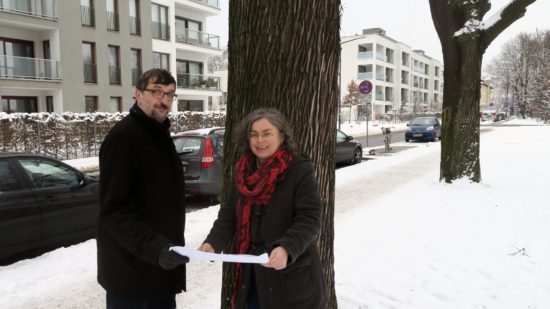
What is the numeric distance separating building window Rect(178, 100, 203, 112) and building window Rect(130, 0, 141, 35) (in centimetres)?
685

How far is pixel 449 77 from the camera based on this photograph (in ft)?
30.2

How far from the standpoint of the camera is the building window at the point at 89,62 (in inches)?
997

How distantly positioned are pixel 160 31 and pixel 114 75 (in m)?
5.22

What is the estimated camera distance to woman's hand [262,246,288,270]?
6.30ft

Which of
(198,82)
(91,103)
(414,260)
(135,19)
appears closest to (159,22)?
(135,19)

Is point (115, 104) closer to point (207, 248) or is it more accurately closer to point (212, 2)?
point (212, 2)

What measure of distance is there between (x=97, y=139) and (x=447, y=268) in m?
15.4

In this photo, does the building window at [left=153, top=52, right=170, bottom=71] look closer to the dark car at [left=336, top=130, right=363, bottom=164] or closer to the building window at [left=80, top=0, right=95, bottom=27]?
the building window at [left=80, top=0, right=95, bottom=27]

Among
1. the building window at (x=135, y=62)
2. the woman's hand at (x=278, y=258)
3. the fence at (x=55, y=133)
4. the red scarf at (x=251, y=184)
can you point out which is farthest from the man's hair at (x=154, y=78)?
the building window at (x=135, y=62)

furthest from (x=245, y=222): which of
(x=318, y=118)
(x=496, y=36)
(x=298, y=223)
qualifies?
(x=496, y=36)

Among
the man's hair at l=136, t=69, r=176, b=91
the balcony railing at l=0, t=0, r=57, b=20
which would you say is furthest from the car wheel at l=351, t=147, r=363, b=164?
the balcony railing at l=0, t=0, r=57, b=20

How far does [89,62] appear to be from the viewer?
1011 inches

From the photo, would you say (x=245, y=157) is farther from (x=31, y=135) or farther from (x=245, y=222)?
(x=31, y=135)

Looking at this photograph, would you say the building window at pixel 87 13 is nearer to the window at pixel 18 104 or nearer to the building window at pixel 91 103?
the building window at pixel 91 103
